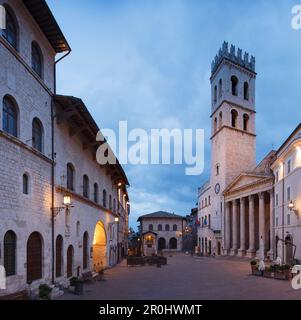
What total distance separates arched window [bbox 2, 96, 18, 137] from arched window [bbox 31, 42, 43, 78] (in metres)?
2.89

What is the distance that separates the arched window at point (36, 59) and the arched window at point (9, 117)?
2.89 metres

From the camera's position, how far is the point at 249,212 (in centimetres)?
5403

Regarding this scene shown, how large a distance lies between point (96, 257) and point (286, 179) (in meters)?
20.5

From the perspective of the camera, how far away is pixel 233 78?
64.8 m

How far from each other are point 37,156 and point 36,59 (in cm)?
458

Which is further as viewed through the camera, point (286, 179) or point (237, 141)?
point (237, 141)

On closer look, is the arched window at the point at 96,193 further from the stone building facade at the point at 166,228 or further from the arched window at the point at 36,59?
the stone building facade at the point at 166,228

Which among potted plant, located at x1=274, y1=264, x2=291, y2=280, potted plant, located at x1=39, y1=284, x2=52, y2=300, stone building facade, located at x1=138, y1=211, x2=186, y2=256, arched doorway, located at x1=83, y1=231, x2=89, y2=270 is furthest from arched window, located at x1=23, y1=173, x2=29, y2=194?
stone building facade, located at x1=138, y1=211, x2=186, y2=256

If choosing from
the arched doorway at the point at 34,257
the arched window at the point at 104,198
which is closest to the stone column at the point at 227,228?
the arched window at the point at 104,198

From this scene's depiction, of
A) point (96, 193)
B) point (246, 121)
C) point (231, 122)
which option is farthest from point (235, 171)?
point (96, 193)

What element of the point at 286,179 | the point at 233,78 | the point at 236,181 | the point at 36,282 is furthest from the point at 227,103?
the point at 36,282

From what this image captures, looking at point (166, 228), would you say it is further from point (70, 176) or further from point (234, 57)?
point (70, 176)
